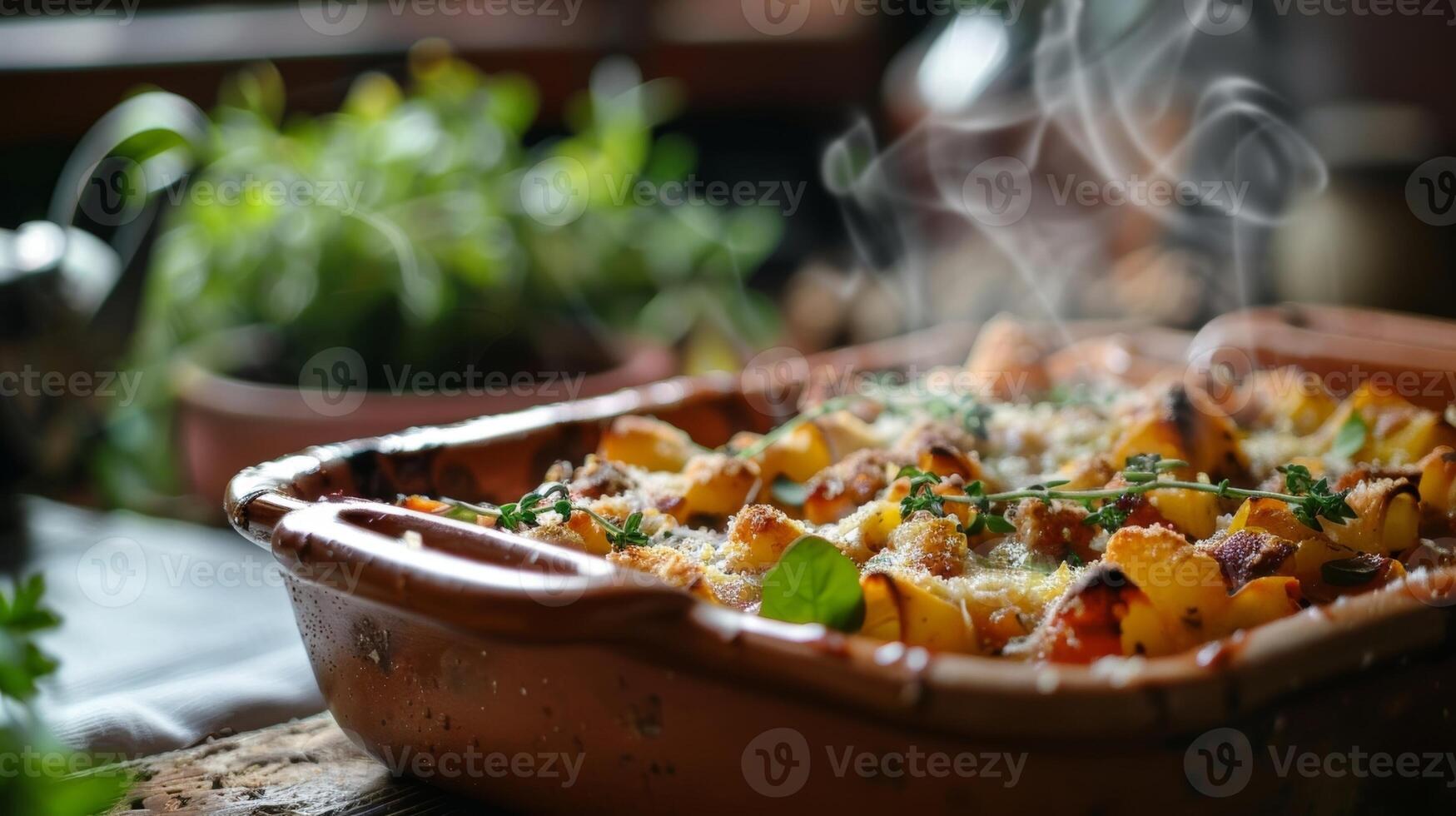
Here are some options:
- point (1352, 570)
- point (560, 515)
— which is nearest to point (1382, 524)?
point (1352, 570)

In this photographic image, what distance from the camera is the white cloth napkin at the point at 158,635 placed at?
95 cm

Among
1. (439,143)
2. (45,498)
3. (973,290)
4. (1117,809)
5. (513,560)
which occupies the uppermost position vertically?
(439,143)

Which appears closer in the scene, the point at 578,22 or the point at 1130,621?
the point at 1130,621

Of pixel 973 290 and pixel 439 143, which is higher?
pixel 439 143

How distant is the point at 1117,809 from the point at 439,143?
1549 millimetres

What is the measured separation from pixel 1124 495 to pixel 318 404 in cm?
93

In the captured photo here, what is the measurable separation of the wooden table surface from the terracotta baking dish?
25 mm

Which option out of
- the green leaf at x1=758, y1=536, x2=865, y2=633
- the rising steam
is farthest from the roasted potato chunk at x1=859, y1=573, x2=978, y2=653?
the rising steam

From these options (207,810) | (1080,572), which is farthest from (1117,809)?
(207,810)

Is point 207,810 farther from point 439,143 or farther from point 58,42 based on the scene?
point 58,42

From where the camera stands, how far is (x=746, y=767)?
0.58 m

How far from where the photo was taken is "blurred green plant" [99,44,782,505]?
1665 mm

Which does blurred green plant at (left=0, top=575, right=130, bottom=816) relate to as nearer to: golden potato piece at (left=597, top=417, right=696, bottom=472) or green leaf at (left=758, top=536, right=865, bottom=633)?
green leaf at (left=758, top=536, right=865, bottom=633)

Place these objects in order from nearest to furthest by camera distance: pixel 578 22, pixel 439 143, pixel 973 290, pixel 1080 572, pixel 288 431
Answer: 1. pixel 1080 572
2. pixel 288 431
3. pixel 439 143
4. pixel 973 290
5. pixel 578 22
